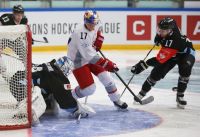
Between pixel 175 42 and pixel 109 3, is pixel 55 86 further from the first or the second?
pixel 109 3

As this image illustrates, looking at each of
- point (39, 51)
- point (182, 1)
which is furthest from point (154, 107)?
point (182, 1)

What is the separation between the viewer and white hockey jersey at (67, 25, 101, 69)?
18.9 feet

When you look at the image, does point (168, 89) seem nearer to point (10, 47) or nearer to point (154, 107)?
point (154, 107)

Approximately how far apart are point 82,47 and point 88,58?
13cm

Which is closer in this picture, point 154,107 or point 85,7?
point 154,107

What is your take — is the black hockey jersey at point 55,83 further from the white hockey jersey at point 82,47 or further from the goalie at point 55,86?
the white hockey jersey at point 82,47

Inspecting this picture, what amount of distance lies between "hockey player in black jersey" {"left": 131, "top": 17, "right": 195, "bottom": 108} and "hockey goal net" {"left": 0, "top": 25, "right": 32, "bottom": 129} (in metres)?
1.49

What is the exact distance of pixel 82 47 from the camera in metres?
5.80

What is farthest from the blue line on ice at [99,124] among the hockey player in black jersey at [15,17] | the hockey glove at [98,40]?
the hockey player in black jersey at [15,17]

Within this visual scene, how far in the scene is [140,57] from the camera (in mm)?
10586

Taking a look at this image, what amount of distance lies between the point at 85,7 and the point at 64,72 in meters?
6.36

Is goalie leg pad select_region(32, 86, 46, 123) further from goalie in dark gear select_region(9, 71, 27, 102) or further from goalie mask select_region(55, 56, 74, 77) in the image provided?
goalie mask select_region(55, 56, 74, 77)

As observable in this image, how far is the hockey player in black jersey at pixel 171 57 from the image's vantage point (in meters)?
6.04

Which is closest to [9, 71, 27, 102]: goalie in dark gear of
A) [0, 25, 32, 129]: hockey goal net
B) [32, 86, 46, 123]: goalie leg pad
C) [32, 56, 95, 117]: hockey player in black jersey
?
[0, 25, 32, 129]: hockey goal net
